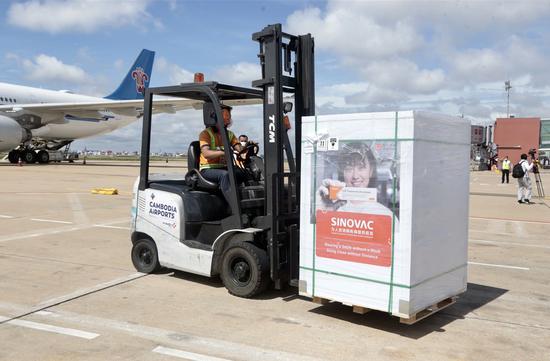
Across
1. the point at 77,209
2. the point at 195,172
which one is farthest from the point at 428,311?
the point at 77,209

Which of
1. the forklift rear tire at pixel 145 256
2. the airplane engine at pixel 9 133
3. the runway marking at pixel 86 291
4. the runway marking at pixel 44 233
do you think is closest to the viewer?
the runway marking at pixel 86 291

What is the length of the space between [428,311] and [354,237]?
982mm

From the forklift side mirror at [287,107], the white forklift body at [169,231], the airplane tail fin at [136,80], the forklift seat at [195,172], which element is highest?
the airplane tail fin at [136,80]

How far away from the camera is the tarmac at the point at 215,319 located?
4.07m

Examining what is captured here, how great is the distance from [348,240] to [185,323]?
5.49 ft

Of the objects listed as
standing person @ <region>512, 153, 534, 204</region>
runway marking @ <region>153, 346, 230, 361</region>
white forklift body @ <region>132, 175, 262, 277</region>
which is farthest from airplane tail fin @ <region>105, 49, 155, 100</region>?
runway marking @ <region>153, 346, 230, 361</region>

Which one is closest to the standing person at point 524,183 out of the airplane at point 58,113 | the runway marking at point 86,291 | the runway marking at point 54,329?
the runway marking at point 86,291

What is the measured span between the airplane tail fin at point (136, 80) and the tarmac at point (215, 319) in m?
Result: 33.4

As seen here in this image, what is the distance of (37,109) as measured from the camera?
32219 mm

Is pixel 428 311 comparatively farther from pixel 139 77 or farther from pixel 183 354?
pixel 139 77

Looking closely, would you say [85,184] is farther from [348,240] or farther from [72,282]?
[348,240]

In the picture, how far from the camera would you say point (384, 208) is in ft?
14.2

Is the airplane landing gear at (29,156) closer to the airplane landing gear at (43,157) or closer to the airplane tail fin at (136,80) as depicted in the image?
the airplane landing gear at (43,157)

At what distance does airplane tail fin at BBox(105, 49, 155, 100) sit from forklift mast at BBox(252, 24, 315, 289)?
3578cm
